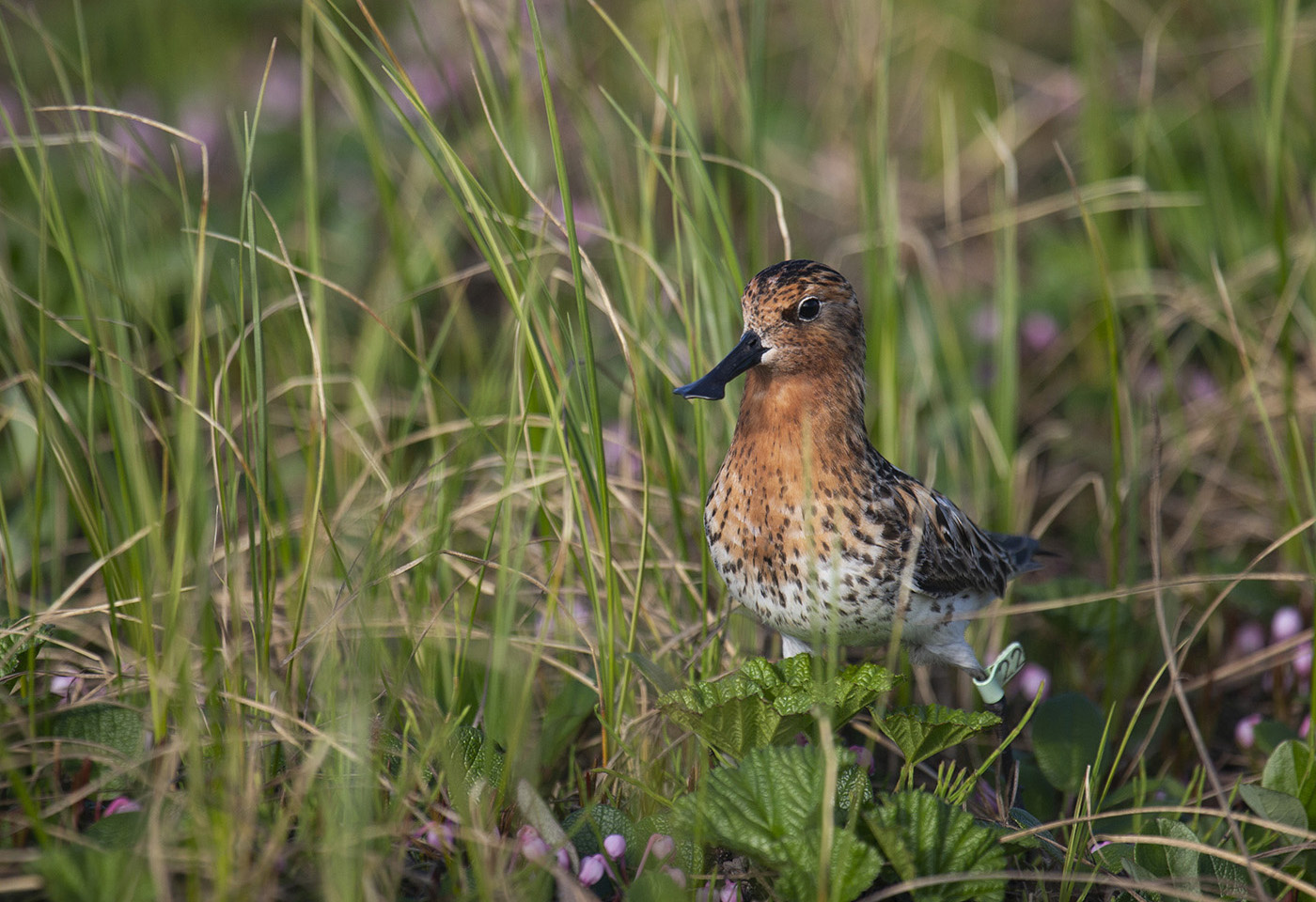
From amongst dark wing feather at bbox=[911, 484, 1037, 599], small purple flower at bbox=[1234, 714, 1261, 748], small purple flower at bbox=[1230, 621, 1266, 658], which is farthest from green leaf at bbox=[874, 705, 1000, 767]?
small purple flower at bbox=[1230, 621, 1266, 658]

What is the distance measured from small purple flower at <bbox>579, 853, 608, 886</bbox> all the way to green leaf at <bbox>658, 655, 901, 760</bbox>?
1.14 feet

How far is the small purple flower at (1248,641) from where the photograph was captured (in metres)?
4.17

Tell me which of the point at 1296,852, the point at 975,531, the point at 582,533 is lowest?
the point at 1296,852

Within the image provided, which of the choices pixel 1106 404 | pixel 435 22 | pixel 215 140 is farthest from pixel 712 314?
pixel 435 22

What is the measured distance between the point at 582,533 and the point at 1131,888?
4.94 ft

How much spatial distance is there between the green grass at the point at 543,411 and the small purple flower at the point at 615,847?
0.16 m

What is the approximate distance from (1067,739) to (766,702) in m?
1.19

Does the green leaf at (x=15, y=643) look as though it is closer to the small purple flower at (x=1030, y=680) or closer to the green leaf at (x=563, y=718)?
the green leaf at (x=563, y=718)

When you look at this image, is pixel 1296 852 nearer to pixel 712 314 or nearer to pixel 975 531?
pixel 975 531

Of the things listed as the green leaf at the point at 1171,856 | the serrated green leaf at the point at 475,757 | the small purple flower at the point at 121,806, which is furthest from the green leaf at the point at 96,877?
the green leaf at the point at 1171,856

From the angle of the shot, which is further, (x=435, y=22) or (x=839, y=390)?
(x=435, y=22)

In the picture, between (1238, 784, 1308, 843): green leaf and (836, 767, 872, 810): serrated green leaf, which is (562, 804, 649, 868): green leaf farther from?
(1238, 784, 1308, 843): green leaf

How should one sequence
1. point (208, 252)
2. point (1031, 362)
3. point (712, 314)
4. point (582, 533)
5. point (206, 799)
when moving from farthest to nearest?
1. point (1031, 362)
2. point (208, 252)
3. point (712, 314)
4. point (582, 533)
5. point (206, 799)

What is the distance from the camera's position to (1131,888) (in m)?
2.65
